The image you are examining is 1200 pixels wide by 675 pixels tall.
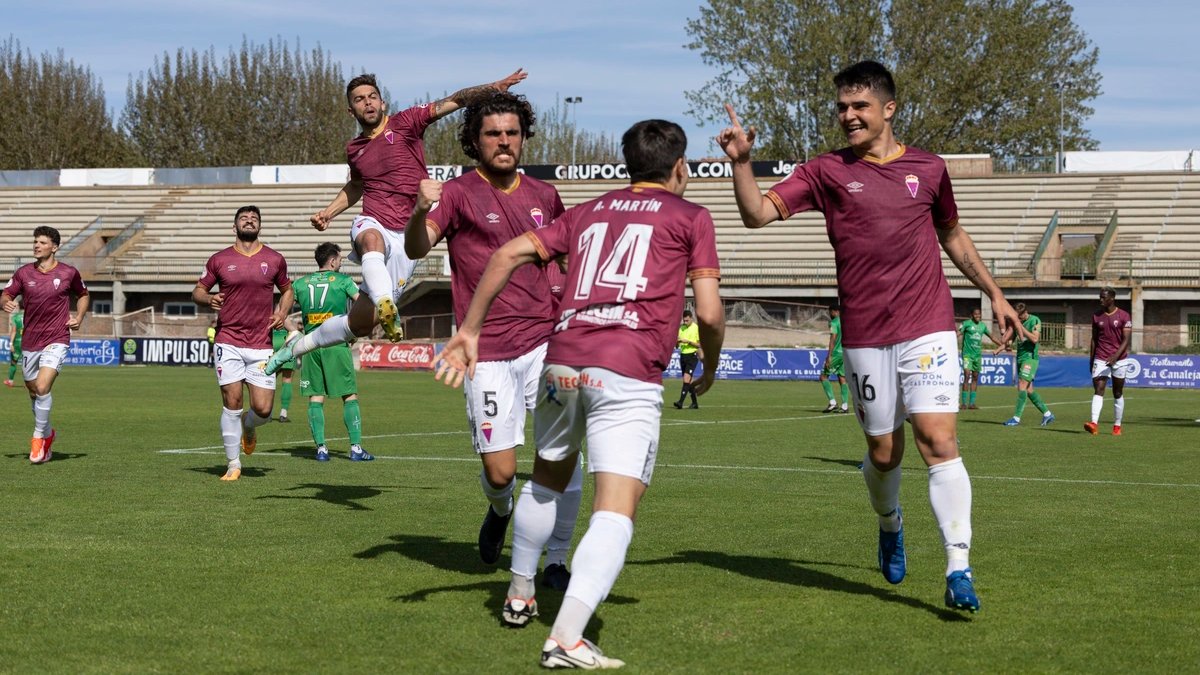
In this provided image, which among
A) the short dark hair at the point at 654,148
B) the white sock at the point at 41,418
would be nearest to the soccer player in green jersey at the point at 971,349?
the white sock at the point at 41,418

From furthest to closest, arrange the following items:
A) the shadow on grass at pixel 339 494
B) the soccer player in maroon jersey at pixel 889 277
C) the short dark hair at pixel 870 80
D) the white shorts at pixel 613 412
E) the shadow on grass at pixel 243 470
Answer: the shadow on grass at pixel 243 470
the shadow on grass at pixel 339 494
the short dark hair at pixel 870 80
the soccer player in maroon jersey at pixel 889 277
the white shorts at pixel 613 412

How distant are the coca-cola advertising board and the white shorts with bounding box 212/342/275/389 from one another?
31.3 m

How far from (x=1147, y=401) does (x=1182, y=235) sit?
21281 mm

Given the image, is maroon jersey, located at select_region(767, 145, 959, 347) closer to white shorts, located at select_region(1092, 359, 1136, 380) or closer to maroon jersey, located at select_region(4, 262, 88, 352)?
maroon jersey, located at select_region(4, 262, 88, 352)

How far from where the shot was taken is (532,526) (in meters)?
6.14

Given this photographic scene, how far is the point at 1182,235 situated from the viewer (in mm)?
49969

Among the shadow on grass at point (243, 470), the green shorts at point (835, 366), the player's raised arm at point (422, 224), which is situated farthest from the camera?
the green shorts at point (835, 366)

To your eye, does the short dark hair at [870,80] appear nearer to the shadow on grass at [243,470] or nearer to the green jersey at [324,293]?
the shadow on grass at [243,470]

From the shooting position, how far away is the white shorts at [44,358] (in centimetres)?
1427

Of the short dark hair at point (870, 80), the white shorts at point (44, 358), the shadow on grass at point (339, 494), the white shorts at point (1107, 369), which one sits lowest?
the shadow on grass at point (339, 494)

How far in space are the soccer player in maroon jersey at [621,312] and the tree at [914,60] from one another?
60552 mm

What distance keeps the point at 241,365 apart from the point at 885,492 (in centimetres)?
729

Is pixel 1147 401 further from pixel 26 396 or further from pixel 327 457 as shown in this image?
pixel 26 396

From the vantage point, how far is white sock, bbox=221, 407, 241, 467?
41.0ft
